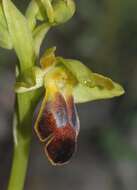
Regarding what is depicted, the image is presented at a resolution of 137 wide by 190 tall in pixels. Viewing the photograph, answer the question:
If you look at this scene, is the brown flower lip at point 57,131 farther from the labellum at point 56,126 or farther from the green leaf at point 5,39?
the green leaf at point 5,39

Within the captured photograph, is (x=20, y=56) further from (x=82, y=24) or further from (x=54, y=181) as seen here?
(x=54, y=181)

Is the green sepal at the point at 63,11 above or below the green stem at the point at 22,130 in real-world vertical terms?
above

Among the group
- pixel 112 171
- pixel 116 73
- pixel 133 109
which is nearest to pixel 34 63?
pixel 133 109

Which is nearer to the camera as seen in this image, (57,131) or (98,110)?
(57,131)

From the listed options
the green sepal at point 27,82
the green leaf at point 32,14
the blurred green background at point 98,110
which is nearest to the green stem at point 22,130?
the green sepal at point 27,82

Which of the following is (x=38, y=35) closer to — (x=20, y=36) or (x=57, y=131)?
(x=20, y=36)

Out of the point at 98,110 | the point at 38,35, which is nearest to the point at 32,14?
the point at 38,35
